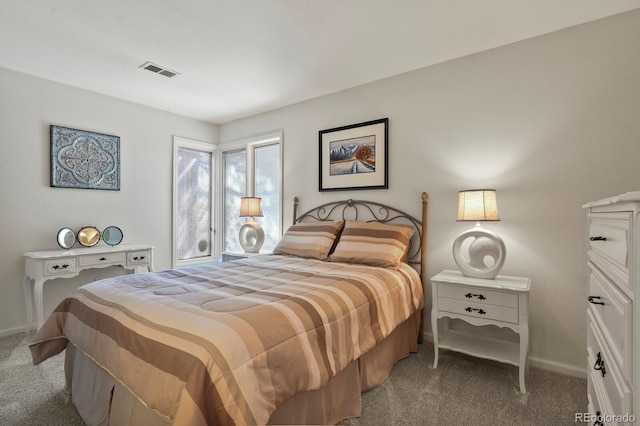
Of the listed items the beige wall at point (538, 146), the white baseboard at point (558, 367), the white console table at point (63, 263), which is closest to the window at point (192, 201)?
the white console table at point (63, 263)

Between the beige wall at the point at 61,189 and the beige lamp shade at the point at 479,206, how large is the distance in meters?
3.72

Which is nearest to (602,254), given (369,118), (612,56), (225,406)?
(225,406)

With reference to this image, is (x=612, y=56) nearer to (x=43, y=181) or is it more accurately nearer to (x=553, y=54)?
(x=553, y=54)

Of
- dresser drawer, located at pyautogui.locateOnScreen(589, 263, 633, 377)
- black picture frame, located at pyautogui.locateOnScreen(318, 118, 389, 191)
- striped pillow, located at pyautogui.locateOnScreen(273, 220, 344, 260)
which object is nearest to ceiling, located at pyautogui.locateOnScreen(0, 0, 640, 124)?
black picture frame, located at pyautogui.locateOnScreen(318, 118, 389, 191)

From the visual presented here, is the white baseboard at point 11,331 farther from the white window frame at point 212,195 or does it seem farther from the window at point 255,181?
the window at point 255,181

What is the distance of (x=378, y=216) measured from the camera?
3221 millimetres

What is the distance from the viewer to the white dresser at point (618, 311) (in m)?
0.80

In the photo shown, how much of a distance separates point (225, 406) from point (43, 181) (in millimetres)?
3475

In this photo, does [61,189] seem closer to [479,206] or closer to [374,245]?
[374,245]

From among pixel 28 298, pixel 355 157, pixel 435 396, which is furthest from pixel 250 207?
pixel 435 396

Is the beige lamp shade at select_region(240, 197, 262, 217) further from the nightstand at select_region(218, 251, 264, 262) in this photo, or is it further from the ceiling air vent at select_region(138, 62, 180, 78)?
the ceiling air vent at select_region(138, 62, 180, 78)

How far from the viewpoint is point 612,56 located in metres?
2.16

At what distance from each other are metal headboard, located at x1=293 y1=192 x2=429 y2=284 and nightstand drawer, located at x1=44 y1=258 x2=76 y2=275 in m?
2.29

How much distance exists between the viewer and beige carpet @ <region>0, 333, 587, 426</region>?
1765mm
